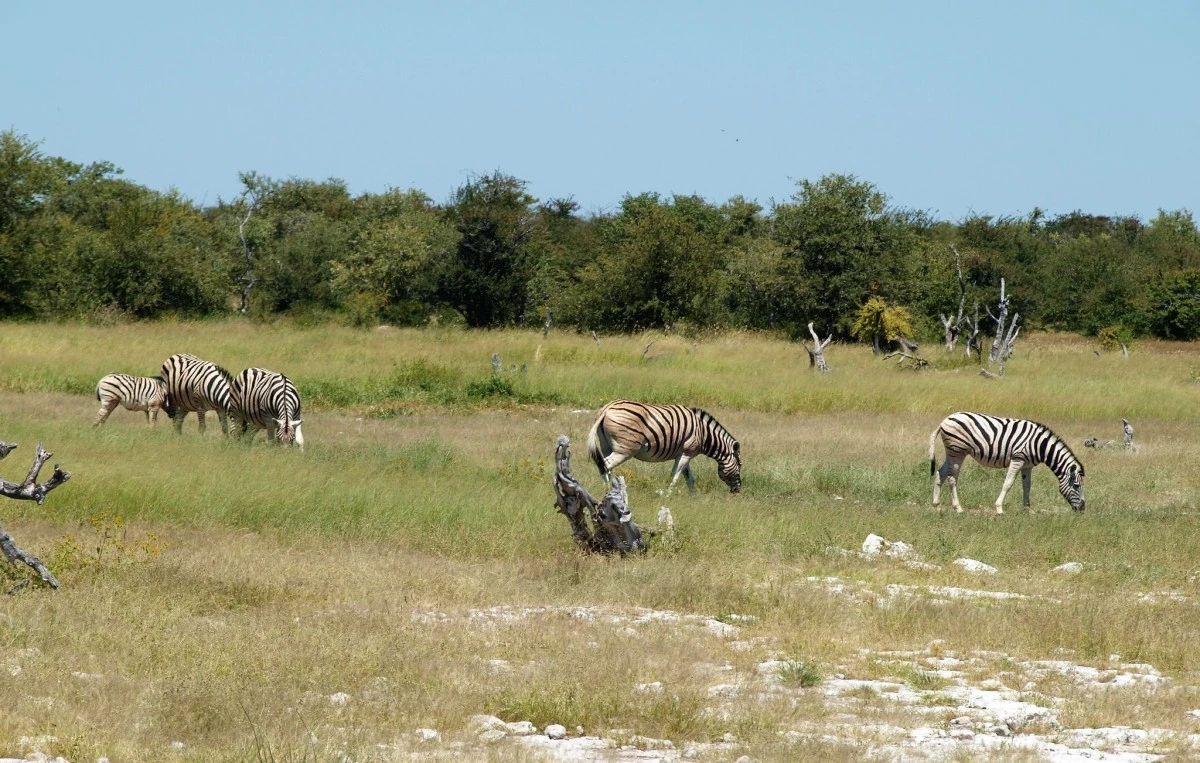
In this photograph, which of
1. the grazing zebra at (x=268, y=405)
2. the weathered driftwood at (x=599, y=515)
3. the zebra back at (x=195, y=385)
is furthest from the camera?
the zebra back at (x=195, y=385)

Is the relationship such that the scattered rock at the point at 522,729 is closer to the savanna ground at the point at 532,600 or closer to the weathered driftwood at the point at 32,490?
the savanna ground at the point at 532,600

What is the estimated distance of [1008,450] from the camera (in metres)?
18.8

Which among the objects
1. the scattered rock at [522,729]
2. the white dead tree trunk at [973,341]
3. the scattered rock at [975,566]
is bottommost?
the scattered rock at [522,729]

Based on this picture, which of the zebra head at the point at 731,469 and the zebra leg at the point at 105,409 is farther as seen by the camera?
the zebra leg at the point at 105,409

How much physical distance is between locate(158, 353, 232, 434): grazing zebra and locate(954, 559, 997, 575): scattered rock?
1379 cm

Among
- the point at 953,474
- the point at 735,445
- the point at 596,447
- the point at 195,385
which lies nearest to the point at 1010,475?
the point at 953,474

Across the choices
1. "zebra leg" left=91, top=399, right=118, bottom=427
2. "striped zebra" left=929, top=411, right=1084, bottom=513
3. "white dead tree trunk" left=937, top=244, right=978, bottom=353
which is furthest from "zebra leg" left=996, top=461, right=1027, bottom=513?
Result: "white dead tree trunk" left=937, top=244, right=978, bottom=353

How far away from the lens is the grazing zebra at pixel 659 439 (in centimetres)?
1850

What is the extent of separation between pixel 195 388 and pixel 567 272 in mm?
45372

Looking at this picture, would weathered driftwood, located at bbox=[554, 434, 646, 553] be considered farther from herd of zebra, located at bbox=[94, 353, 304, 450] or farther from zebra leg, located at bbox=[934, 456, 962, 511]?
herd of zebra, located at bbox=[94, 353, 304, 450]

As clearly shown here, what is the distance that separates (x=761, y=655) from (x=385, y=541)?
5.25 m

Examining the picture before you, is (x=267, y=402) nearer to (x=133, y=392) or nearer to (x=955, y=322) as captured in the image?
(x=133, y=392)

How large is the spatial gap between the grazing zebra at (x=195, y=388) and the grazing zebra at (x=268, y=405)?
A: 0.38 metres

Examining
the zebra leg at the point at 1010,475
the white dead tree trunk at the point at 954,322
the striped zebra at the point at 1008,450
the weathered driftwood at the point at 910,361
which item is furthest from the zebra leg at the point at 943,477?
the white dead tree trunk at the point at 954,322
